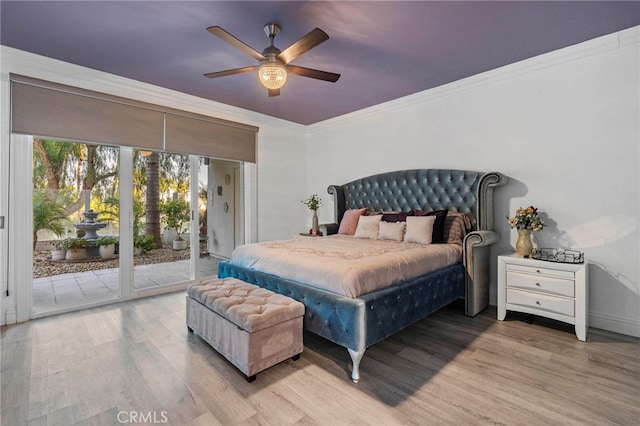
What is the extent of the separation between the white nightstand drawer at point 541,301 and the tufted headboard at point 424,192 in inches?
32.1

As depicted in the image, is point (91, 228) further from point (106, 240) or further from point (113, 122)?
point (113, 122)

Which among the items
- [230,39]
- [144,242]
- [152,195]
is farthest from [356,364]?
[152,195]

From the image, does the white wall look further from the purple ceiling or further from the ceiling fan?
the ceiling fan

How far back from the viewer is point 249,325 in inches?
76.2

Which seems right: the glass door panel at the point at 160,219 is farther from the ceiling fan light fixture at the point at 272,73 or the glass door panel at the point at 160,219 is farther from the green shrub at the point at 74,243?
the ceiling fan light fixture at the point at 272,73

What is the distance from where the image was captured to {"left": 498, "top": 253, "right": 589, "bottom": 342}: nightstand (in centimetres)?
258

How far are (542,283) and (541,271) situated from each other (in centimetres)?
11

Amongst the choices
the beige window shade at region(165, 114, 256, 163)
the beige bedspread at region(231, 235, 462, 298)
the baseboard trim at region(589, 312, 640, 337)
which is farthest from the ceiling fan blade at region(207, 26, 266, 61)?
the baseboard trim at region(589, 312, 640, 337)

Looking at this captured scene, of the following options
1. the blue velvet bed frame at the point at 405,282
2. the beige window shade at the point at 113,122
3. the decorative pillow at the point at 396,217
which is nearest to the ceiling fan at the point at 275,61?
the beige window shade at the point at 113,122

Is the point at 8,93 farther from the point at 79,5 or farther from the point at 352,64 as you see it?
the point at 352,64

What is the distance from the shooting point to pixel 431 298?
8.98ft

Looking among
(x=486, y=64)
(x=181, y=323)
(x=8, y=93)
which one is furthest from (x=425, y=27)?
(x=8, y=93)

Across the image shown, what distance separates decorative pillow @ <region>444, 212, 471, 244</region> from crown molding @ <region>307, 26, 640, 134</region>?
165cm

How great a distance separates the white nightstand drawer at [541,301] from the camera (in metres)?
2.64
